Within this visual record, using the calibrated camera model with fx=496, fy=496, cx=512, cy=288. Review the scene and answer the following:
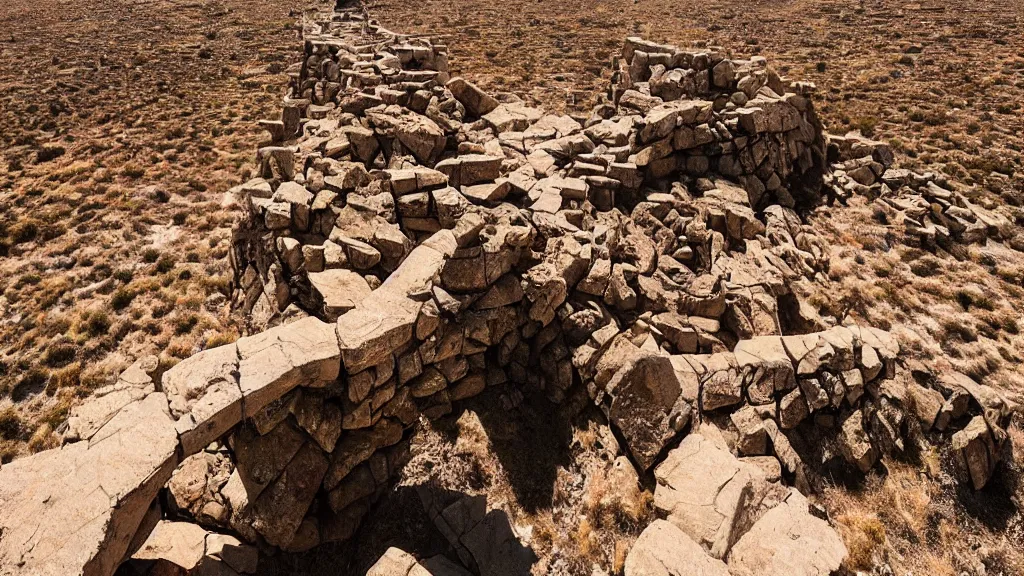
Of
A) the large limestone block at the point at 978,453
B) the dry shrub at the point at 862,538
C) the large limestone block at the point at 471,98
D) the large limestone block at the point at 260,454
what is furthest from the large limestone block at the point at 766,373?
the large limestone block at the point at 471,98

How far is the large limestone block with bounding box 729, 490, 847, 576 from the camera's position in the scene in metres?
8.95

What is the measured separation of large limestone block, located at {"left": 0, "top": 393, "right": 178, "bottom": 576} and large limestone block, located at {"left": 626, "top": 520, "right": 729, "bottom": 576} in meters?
8.32

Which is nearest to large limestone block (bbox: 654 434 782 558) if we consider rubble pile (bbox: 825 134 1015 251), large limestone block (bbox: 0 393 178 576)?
large limestone block (bbox: 0 393 178 576)

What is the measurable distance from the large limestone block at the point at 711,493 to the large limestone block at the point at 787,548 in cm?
28

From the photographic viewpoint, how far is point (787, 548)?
30.4 feet

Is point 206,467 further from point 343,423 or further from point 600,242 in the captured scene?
point 600,242

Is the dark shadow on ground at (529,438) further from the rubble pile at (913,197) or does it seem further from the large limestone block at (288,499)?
the rubble pile at (913,197)

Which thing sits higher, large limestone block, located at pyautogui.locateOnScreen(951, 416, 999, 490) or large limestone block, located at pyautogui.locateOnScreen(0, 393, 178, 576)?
large limestone block, located at pyautogui.locateOnScreen(0, 393, 178, 576)

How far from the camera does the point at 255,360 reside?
32.0 ft

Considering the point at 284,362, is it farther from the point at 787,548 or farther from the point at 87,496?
the point at 787,548

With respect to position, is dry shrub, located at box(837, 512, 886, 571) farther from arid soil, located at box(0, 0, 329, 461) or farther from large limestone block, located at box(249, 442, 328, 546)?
arid soil, located at box(0, 0, 329, 461)

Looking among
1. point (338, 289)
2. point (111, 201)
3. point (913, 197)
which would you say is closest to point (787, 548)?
point (338, 289)

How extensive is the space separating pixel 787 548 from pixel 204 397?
36.6 feet

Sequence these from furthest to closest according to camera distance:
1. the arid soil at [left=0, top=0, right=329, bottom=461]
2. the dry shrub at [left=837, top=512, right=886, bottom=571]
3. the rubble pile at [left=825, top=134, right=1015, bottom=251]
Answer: the rubble pile at [left=825, top=134, right=1015, bottom=251] → the arid soil at [left=0, top=0, right=329, bottom=461] → the dry shrub at [left=837, top=512, right=886, bottom=571]
